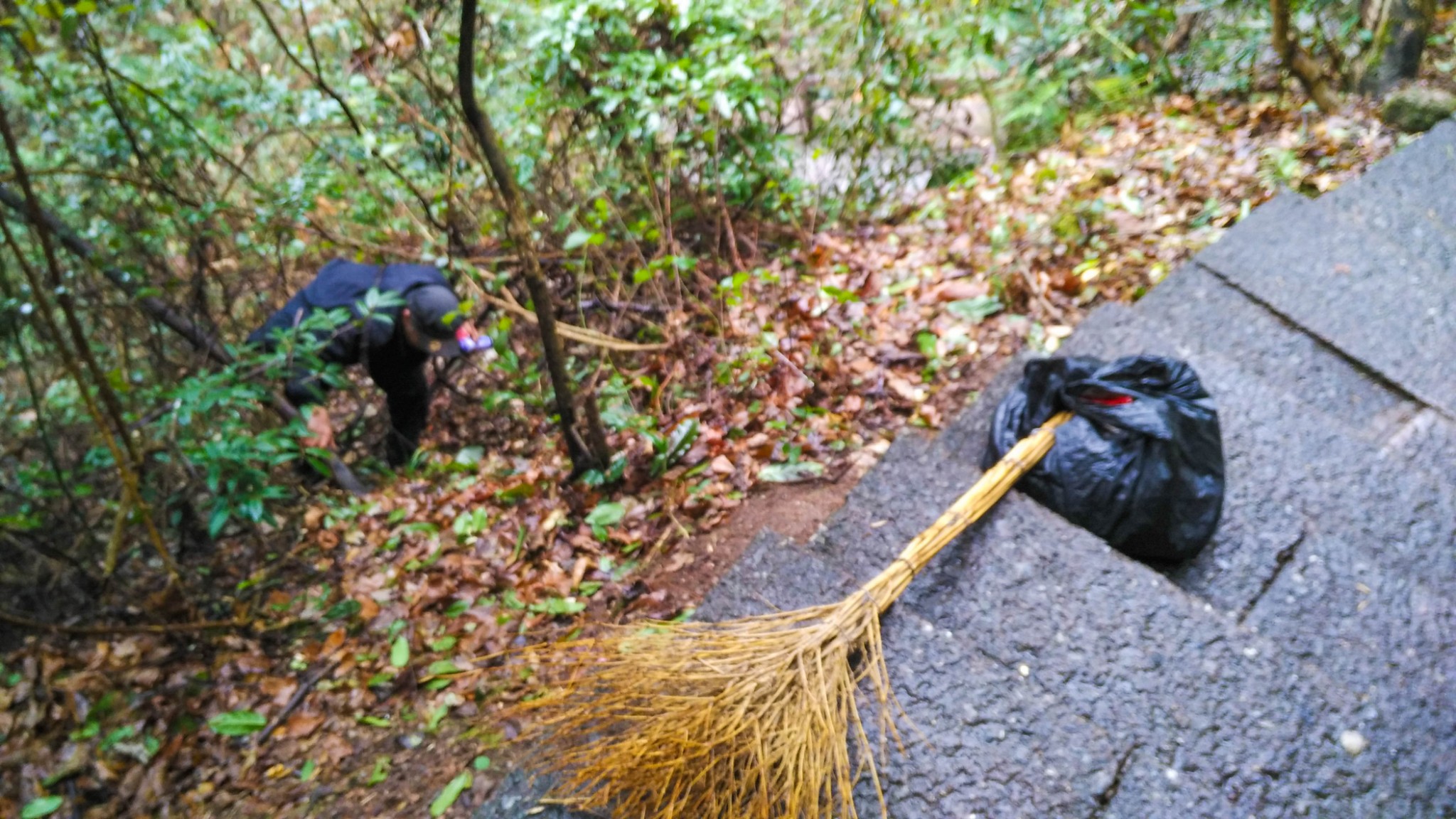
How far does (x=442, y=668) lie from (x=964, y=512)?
6.66ft

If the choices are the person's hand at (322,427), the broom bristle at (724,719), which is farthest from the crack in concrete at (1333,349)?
the person's hand at (322,427)

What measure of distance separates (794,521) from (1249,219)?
270 cm

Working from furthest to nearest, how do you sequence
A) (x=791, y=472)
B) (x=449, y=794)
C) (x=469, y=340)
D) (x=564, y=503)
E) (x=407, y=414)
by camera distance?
1. (x=407, y=414)
2. (x=469, y=340)
3. (x=564, y=503)
4. (x=791, y=472)
5. (x=449, y=794)

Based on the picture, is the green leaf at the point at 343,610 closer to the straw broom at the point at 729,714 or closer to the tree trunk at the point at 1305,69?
the straw broom at the point at 729,714

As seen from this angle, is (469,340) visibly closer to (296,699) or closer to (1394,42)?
(296,699)

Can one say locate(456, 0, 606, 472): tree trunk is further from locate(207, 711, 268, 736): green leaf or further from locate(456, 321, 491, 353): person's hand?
locate(207, 711, 268, 736): green leaf

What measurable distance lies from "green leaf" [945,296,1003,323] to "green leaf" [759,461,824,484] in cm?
113

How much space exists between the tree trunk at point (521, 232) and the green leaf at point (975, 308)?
187 cm

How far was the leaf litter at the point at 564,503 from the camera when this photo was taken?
2.53m

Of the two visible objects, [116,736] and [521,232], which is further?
[116,736]

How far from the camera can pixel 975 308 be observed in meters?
3.41

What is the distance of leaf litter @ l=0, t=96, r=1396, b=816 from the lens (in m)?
2.53

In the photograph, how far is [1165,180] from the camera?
3891mm

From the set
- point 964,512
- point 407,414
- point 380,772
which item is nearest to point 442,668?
point 380,772
